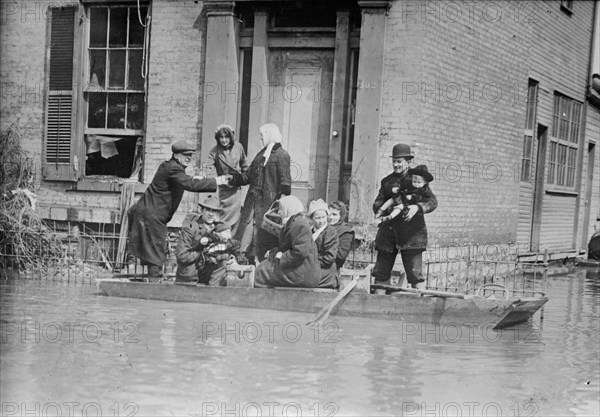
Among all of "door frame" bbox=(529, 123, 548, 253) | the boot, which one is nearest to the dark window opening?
the boot

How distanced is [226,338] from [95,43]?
6.95 meters

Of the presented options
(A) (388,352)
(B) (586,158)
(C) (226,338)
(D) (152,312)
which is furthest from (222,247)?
(B) (586,158)

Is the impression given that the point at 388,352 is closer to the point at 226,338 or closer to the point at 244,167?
the point at 226,338

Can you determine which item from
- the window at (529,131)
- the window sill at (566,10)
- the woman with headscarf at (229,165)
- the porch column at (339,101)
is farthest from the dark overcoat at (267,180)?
the window sill at (566,10)

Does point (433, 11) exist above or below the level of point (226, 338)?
above

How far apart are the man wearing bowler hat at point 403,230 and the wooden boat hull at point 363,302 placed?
1.43 meters

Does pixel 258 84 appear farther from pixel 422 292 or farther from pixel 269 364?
pixel 269 364

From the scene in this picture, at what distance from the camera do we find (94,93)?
44.3ft

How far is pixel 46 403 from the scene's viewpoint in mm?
5891

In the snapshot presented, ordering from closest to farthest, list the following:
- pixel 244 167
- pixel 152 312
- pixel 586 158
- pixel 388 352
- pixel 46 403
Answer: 1. pixel 46 403
2. pixel 388 352
3. pixel 152 312
4. pixel 244 167
5. pixel 586 158

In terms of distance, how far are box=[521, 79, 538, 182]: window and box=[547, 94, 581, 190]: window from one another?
129 cm

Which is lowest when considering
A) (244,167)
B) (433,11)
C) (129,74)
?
(244,167)

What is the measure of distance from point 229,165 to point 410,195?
2.71 metres

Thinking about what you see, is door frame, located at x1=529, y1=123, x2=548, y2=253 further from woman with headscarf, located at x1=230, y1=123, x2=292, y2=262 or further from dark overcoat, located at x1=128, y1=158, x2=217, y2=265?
dark overcoat, located at x1=128, y1=158, x2=217, y2=265
